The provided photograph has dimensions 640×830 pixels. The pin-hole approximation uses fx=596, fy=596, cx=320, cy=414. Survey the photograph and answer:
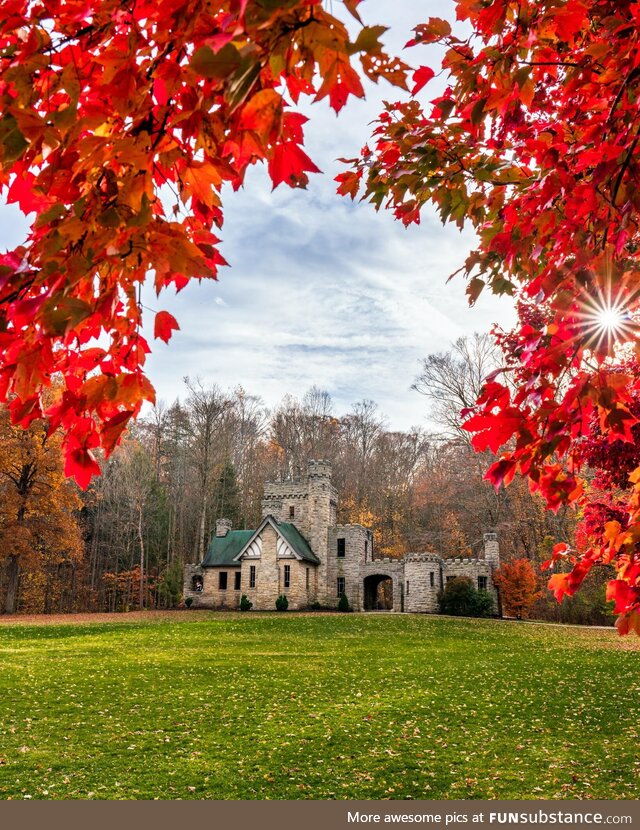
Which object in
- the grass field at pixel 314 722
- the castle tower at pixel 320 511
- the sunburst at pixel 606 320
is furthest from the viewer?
the castle tower at pixel 320 511

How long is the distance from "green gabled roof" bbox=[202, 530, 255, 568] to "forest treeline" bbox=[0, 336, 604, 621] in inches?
91.8

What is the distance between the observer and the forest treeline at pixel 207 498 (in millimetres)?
28266

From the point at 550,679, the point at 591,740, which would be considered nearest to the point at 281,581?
the point at 550,679

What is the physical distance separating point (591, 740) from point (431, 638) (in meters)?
11.6

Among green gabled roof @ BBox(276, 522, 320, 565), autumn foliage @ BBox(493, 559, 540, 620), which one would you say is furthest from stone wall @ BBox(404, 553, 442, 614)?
green gabled roof @ BBox(276, 522, 320, 565)

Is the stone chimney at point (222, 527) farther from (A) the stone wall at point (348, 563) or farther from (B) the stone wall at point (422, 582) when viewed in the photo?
(B) the stone wall at point (422, 582)

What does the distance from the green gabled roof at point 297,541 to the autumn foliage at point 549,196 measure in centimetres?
2720

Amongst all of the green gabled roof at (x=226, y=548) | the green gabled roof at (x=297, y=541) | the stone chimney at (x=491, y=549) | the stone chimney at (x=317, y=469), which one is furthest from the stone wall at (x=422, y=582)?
the green gabled roof at (x=226, y=548)

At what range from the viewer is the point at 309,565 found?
30953 mm

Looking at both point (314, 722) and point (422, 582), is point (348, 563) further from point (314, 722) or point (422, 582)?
point (314, 722)

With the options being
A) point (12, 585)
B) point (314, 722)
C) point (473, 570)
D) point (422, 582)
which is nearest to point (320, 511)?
point (422, 582)

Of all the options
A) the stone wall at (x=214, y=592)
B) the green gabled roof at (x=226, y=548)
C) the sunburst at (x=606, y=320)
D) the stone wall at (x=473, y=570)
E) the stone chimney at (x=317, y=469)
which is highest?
the stone chimney at (x=317, y=469)

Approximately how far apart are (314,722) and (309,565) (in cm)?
2396

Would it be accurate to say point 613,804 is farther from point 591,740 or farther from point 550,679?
point 550,679
